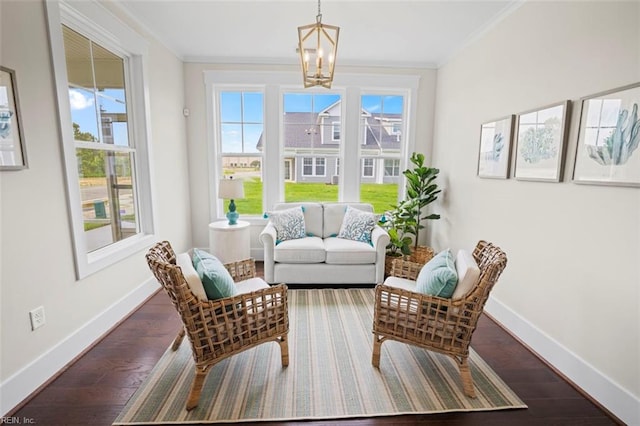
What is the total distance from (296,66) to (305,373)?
138 inches

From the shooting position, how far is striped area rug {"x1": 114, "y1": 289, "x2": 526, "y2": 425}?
62.6 inches

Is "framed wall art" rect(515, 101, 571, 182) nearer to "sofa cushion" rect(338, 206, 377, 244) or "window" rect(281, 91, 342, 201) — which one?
"sofa cushion" rect(338, 206, 377, 244)

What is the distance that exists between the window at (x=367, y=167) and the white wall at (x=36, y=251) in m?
3.16

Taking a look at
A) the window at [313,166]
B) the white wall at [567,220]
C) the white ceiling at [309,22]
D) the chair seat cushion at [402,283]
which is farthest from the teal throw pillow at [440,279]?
the window at [313,166]

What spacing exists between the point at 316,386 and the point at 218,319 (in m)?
0.73

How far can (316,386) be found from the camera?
1770 mm

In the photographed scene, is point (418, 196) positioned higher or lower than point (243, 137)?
lower

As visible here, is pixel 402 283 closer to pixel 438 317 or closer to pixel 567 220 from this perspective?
pixel 438 317

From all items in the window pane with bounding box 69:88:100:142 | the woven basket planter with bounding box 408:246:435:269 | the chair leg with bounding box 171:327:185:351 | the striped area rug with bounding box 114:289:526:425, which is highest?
the window pane with bounding box 69:88:100:142

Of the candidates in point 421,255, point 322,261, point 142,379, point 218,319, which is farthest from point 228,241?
point 421,255

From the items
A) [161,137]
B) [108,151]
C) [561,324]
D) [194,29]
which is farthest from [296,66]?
[561,324]

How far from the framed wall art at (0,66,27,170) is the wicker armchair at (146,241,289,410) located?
2.80ft

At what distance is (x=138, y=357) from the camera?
2.02 meters

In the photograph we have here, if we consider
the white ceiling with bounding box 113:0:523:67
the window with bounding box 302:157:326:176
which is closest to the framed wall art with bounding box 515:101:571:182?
the white ceiling with bounding box 113:0:523:67
